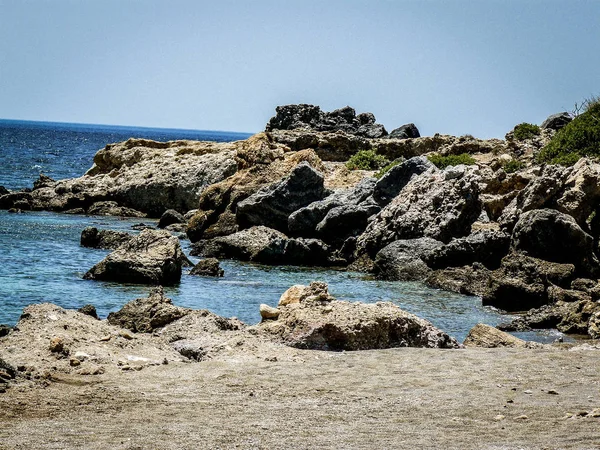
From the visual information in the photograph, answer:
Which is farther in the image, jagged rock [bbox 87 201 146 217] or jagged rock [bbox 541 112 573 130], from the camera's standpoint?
jagged rock [bbox 541 112 573 130]

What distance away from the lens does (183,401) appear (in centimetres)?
1062

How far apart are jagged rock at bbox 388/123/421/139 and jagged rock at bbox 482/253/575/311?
41.0 metres

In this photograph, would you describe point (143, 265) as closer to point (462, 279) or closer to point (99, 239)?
point (99, 239)

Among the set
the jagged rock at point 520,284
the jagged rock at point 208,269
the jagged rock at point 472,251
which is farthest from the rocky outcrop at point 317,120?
the jagged rock at point 520,284

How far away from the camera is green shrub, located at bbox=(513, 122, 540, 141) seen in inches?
2140

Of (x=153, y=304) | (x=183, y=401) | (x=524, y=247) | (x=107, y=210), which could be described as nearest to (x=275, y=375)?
(x=183, y=401)

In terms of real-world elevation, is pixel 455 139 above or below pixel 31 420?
above

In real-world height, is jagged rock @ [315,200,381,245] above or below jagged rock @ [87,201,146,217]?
above

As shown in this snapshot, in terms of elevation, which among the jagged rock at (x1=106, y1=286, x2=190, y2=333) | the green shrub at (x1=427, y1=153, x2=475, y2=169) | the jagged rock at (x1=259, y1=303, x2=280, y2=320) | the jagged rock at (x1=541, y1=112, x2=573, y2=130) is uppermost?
the jagged rock at (x1=541, y1=112, x2=573, y2=130)

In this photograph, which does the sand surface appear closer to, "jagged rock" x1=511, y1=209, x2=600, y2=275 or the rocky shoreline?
the rocky shoreline

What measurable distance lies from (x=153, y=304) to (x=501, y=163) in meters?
31.7

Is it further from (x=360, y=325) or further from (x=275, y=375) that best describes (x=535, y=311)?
(x=275, y=375)

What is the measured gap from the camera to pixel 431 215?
105 feet

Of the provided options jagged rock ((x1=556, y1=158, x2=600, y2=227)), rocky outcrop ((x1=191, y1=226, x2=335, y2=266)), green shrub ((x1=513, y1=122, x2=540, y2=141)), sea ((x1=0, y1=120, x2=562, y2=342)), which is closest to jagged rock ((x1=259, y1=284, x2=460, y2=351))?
sea ((x1=0, y1=120, x2=562, y2=342))
